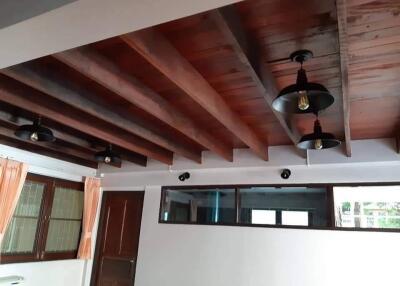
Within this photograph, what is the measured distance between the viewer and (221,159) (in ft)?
14.8

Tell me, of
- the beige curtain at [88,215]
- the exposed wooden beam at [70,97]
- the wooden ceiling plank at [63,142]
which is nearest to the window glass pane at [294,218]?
the exposed wooden beam at [70,97]

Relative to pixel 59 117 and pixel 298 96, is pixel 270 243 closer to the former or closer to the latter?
pixel 298 96

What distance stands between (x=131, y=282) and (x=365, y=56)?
4408 mm

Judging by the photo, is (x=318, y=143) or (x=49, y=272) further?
(x=49, y=272)

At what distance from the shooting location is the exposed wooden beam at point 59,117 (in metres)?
2.55

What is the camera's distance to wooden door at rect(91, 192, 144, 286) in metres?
4.96

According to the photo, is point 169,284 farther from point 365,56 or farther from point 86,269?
point 365,56

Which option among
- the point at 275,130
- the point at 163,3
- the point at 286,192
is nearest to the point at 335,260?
the point at 286,192

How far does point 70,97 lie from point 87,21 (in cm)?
139

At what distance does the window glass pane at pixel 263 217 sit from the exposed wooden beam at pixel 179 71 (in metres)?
1.44

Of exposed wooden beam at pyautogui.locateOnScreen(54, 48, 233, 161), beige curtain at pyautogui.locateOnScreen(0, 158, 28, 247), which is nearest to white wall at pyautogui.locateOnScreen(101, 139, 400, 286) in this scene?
exposed wooden beam at pyautogui.locateOnScreen(54, 48, 233, 161)

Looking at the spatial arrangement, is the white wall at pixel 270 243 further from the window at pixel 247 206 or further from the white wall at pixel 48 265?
the white wall at pixel 48 265

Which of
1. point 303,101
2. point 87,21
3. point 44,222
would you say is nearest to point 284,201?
point 303,101

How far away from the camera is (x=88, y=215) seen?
207 inches
